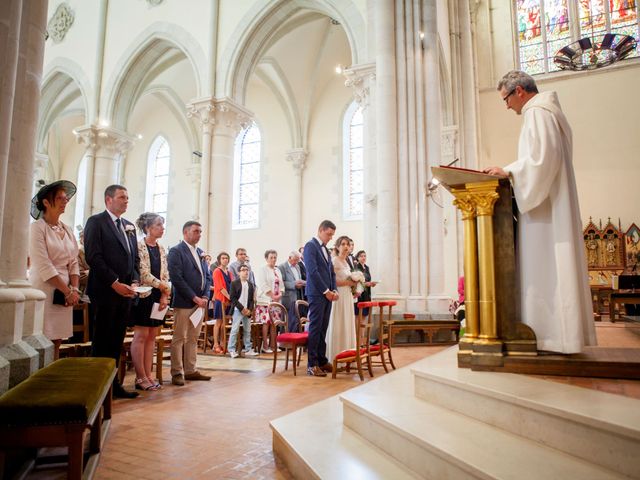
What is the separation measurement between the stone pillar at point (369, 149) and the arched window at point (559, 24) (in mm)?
9309

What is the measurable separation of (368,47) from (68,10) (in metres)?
11.8

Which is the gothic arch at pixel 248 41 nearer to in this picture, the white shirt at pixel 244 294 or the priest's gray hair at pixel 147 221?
the white shirt at pixel 244 294

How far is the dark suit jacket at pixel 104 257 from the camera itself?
389 cm

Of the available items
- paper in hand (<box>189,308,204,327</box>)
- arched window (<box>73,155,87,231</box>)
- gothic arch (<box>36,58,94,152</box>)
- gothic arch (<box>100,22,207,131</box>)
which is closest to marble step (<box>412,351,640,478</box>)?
paper in hand (<box>189,308,204,327</box>)

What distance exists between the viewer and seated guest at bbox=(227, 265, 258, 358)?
282 inches

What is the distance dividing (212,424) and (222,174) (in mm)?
9362

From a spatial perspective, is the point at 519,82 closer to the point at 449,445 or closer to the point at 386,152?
the point at 449,445

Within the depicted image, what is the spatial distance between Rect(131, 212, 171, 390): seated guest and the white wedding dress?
1965 mm

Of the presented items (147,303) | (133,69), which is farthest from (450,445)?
(133,69)

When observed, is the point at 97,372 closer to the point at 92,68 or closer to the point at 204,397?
the point at 204,397

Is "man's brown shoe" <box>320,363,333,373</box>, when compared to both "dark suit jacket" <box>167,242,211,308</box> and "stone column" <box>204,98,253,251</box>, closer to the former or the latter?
"dark suit jacket" <box>167,242,211,308</box>

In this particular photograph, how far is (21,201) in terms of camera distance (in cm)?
255

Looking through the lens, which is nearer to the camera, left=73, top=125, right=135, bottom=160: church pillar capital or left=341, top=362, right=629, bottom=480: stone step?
left=341, top=362, right=629, bottom=480: stone step

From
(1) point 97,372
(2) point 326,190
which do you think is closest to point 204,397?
(1) point 97,372
